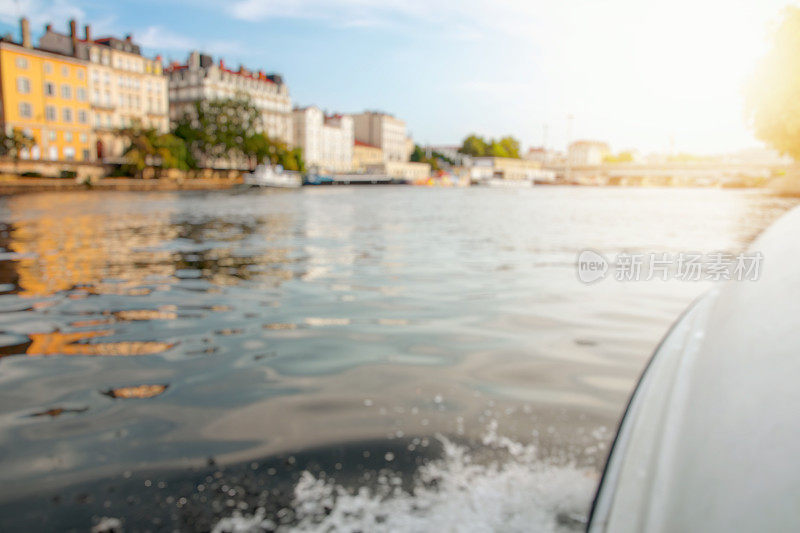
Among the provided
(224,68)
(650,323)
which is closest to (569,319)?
(650,323)

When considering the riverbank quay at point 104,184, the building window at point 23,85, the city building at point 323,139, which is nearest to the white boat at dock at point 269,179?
the riverbank quay at point 104,184

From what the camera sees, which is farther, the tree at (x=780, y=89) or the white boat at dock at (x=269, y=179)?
the white boat at dock at (x=269, y=179)

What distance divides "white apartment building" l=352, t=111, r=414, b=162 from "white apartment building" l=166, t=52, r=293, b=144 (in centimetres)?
3202

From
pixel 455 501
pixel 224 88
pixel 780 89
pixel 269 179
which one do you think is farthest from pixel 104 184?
pixel 455 501

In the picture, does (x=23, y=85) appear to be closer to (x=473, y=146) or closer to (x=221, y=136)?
(x=221, y=136)

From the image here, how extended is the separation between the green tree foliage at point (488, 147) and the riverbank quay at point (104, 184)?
311ft

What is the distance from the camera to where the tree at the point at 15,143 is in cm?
4519

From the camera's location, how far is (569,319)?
4613 mm

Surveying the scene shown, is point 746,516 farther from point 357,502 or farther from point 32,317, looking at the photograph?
point 32,317

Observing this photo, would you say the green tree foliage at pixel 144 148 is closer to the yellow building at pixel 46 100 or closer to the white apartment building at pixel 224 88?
the yellow building at pixel 46 100

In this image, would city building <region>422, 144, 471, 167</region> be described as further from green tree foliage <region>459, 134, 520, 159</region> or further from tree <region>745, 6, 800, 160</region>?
tree <region>745, 6, 800, 160</region>

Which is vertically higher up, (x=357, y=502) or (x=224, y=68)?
(x=224, y=68)

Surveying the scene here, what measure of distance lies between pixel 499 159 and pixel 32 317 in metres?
147

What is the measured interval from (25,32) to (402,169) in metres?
82.2
